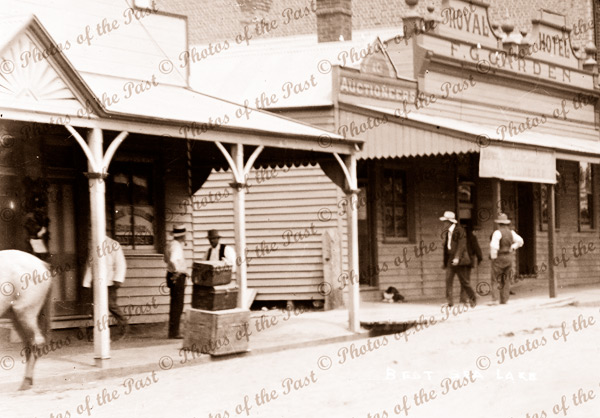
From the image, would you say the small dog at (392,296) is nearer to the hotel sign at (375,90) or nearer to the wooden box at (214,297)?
the hotel sign at (375,90)

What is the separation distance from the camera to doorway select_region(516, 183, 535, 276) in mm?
25125

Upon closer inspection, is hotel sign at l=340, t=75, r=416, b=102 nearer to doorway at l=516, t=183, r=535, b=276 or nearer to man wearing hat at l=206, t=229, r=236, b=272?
doorway at l=516, t=183, r=535, b=276

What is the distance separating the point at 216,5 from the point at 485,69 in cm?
984

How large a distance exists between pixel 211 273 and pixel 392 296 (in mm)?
8170

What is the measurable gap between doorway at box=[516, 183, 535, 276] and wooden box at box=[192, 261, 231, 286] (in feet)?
45.1

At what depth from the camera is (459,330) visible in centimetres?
1508

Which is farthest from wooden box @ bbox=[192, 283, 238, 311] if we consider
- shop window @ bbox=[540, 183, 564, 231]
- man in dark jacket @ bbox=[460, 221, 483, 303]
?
shop window @ bbox=[540, 183, 564, 231]

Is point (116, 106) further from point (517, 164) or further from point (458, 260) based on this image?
point (517, 164)

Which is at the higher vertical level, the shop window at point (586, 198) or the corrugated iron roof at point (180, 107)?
the corrugated iron roof at point (180, 107)

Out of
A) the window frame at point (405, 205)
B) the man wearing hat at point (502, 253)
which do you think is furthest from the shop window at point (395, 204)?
the man wearing hat at point (502, 253)

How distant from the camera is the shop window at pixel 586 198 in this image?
27172mm

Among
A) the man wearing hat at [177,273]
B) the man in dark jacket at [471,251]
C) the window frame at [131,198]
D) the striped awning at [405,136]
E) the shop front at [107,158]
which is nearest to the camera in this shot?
the shop front at [107,158]

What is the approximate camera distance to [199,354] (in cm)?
1259

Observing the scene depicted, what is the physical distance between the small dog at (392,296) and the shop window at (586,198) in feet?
29.0
